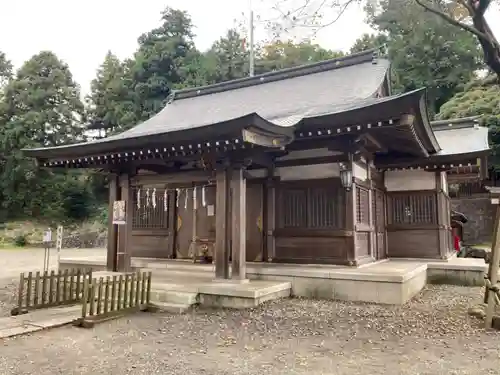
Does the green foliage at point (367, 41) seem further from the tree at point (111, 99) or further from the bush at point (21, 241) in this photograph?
the bush at point (21, 241)

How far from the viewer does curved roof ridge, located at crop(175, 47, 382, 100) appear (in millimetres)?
12172

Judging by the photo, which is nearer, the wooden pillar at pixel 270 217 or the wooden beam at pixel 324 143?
the wooden beam at pixel 324 143

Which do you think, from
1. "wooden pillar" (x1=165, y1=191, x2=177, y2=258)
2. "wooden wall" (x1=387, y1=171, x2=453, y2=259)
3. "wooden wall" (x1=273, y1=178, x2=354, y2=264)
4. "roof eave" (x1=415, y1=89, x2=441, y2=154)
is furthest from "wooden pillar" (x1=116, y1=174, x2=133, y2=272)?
"wooden wall" (x1=387, y1=171, x2=453, y2=259)

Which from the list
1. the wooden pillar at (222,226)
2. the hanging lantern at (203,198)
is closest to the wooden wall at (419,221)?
the hanging lantern at (203,198)

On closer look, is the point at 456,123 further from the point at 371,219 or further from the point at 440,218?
the point at 371,219

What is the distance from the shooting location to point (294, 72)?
13383 millimetres

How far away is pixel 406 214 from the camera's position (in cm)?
1151

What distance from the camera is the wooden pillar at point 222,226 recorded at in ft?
25.7

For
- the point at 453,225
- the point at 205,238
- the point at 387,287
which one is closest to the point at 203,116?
the point at 205,238

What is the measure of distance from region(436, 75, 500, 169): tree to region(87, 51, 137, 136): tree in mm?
22674

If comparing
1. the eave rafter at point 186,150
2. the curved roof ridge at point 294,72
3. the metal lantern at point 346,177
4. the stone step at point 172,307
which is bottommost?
the stone step at point 172,307

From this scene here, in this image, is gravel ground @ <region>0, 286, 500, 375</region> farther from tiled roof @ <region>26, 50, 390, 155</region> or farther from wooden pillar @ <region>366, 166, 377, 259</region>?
tiled roof @ <region>26, 50, 390, 155</region>

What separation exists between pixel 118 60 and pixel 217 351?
3689 centimetres

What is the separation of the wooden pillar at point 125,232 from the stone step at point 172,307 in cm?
242
